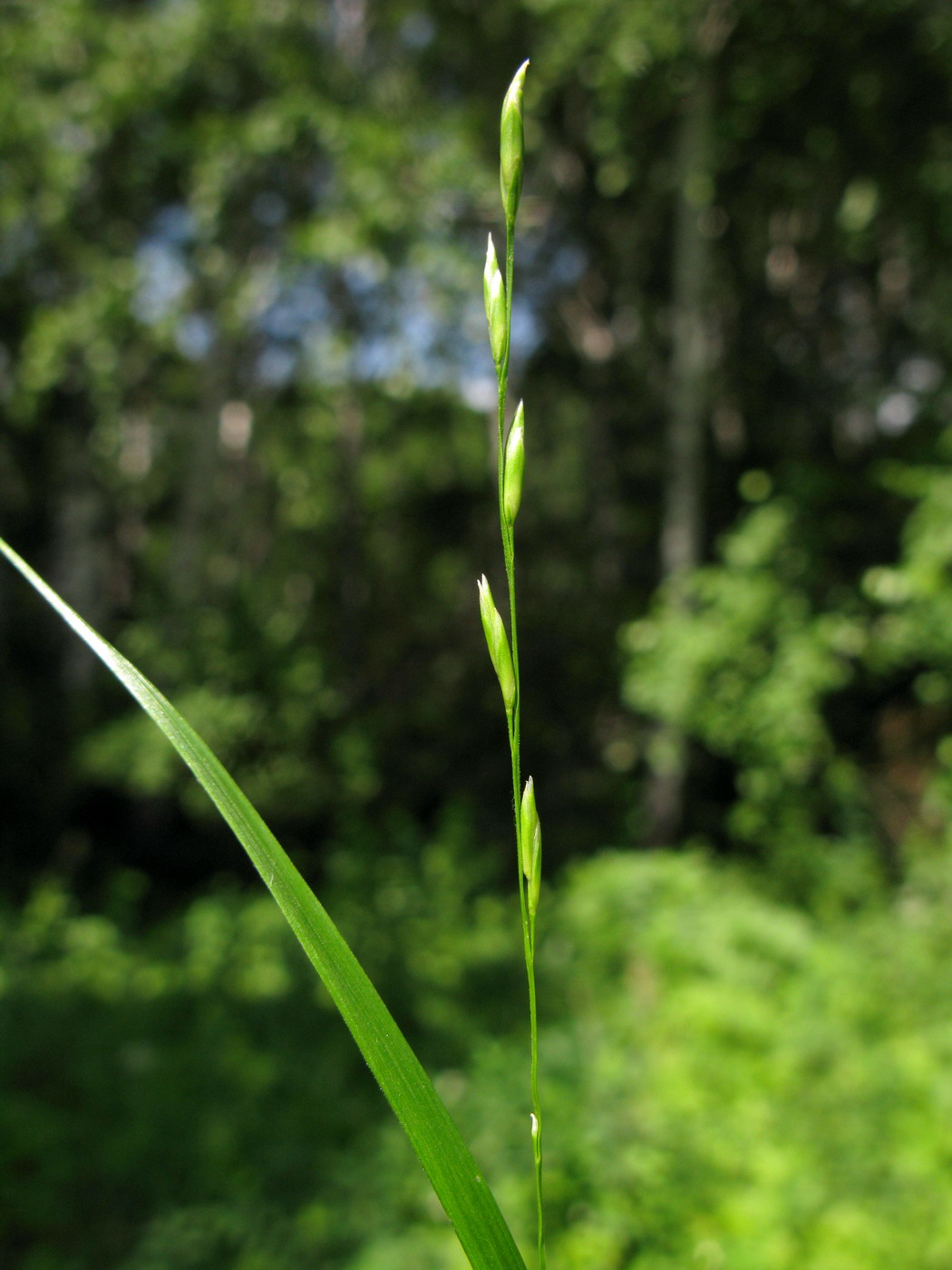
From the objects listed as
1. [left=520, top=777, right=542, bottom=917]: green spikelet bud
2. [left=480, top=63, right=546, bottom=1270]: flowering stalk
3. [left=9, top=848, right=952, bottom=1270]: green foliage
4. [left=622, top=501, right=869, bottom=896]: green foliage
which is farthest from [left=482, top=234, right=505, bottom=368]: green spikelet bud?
[left=622, top=501, right=869, bottom=896]: green foliage

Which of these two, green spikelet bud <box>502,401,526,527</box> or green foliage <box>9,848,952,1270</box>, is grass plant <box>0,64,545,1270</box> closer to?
green spikelet bud <box>502,401,526,527</box>

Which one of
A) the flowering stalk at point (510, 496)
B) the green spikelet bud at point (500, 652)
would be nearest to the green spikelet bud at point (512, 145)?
the flowering stalk at point (510, 496)

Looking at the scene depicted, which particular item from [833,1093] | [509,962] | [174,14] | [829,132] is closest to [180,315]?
[174,14]

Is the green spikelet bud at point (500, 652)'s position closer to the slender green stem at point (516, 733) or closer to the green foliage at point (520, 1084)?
the slender green stem at point (516, 733)

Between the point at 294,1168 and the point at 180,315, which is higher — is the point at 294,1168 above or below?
below

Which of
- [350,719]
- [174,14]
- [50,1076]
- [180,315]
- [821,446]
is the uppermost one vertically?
[174,14]

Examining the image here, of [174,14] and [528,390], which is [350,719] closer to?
[528,390]
